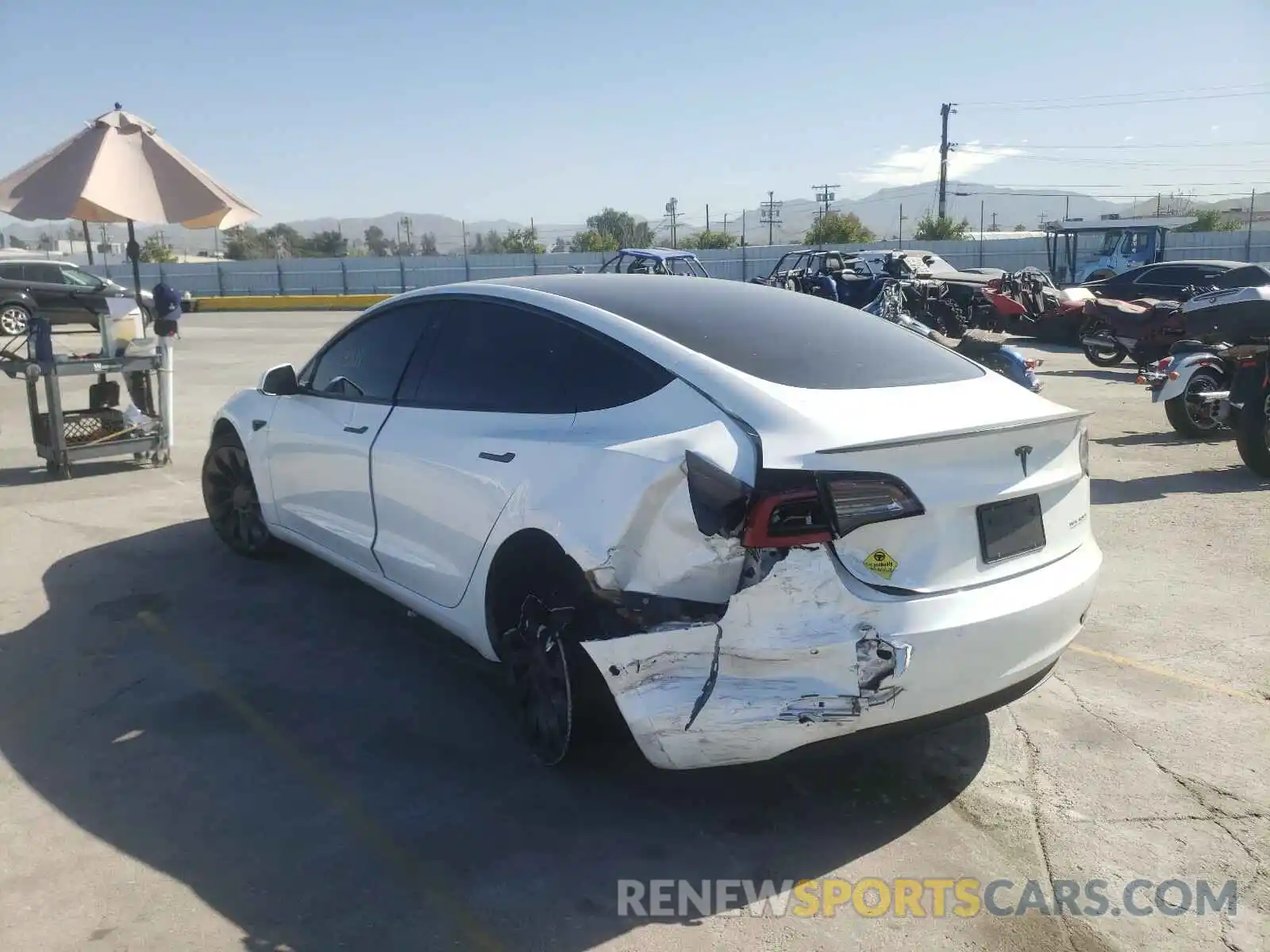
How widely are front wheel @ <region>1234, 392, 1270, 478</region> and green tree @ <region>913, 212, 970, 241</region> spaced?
4654 cm

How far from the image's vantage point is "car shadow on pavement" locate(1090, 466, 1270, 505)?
24.7 feet

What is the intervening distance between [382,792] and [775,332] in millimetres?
2152

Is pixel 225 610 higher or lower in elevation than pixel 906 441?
lower

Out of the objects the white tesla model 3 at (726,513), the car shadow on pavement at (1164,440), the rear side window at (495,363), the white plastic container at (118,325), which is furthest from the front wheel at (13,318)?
the car shadow on pavement at (1164,440)

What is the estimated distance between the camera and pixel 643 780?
3.58m


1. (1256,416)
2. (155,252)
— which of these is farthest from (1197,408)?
(155,252)

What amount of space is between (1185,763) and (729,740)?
6.16 ft

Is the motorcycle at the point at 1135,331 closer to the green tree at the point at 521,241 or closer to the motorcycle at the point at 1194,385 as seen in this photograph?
the motorcycle at the point at 1194,385

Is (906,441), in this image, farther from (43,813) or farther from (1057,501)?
(43,813)

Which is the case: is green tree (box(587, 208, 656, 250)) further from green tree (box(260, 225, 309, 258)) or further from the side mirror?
the side mirror

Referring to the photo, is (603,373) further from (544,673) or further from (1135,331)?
(1135,331)

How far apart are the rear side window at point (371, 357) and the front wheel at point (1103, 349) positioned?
12.7 m

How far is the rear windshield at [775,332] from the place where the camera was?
3.47 meters

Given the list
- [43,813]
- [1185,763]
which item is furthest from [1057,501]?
[43,813]
